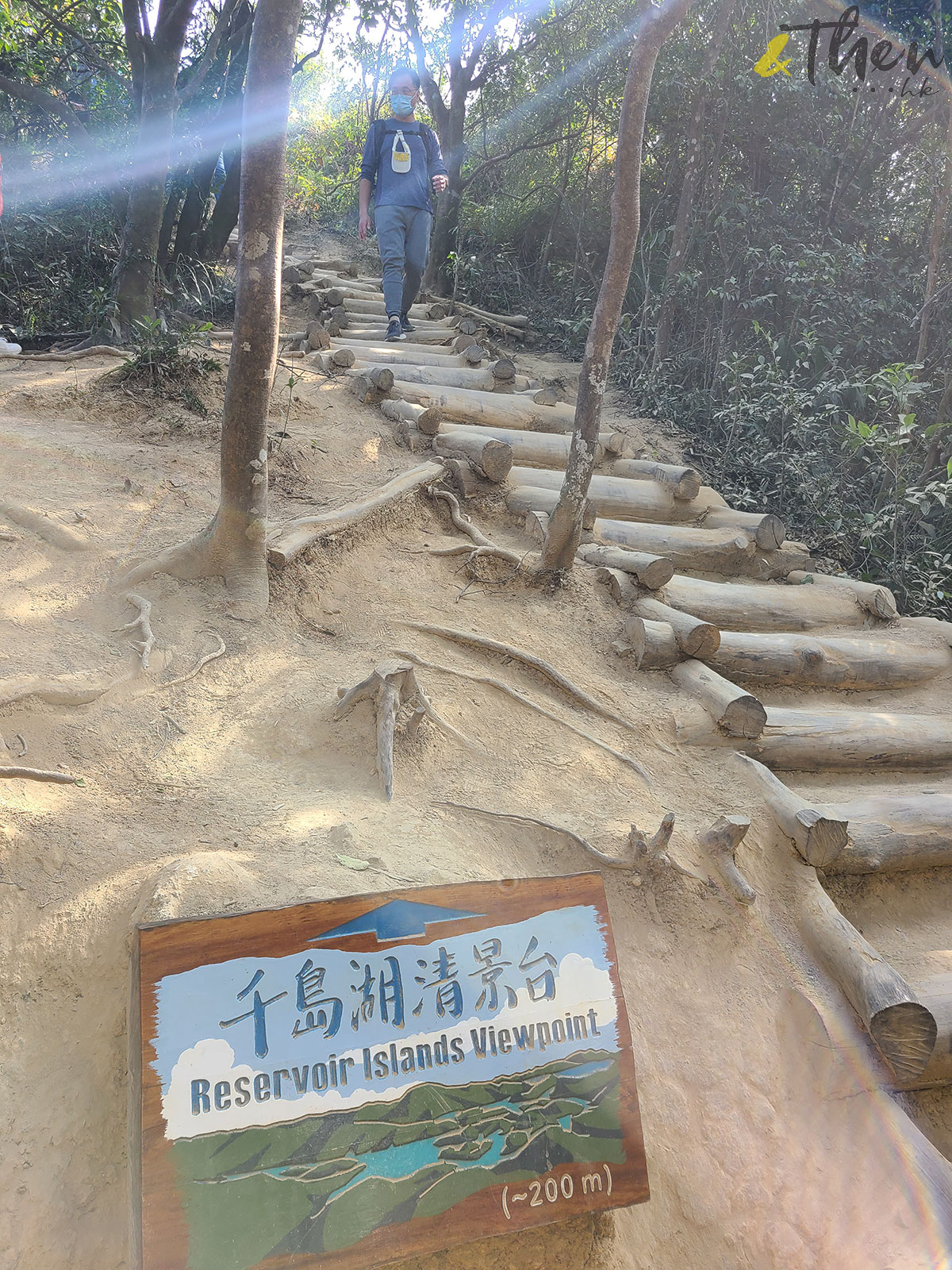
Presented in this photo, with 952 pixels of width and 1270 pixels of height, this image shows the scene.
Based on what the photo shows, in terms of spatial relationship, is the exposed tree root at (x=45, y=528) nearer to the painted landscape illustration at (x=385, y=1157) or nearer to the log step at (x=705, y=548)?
the painted landscape illustration at (x=385, y=1157)

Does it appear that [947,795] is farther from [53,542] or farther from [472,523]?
[53,542]

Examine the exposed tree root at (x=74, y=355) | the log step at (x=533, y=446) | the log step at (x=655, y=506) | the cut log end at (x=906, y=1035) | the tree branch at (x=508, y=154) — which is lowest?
the cut log end at (x=906, y=1035)

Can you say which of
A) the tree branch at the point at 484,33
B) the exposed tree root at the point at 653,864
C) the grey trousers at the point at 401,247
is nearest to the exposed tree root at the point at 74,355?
the grey trousers at the point at 401,247

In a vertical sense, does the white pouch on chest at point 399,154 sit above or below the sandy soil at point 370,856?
above

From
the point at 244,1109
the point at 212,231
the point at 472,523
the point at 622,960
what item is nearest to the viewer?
Answer: the point at 244,1109

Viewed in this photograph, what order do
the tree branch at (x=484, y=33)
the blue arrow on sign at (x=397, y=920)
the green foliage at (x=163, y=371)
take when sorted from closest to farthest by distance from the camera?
the blue arrow on sign at (x=397, y=920) < the green foliage at (x=163, y=371) < the tree branch at (x=484, y=33)

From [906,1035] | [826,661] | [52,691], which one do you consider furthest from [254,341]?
[906,1035]


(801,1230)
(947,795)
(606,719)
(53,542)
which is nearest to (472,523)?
(606,719)

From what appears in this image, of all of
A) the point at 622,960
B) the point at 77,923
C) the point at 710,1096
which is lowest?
the point at 710,1096

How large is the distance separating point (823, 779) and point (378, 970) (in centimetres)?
300

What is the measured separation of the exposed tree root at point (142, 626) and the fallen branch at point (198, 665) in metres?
0.11

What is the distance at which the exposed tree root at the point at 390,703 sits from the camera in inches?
122

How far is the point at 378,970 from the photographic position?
1937mm

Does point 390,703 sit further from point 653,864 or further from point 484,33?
point 484,33
